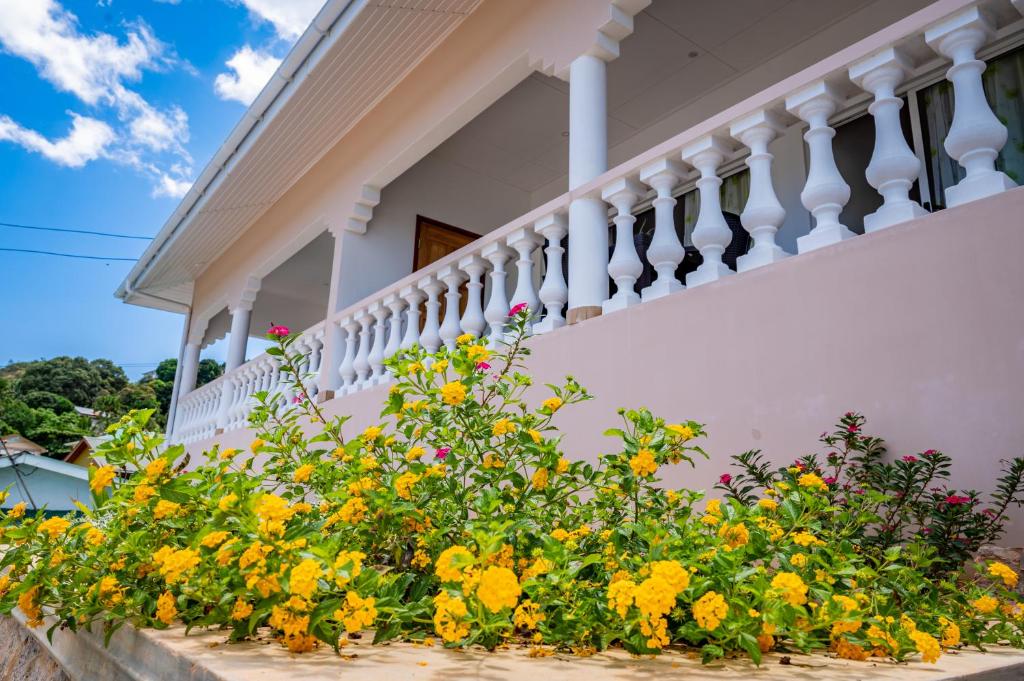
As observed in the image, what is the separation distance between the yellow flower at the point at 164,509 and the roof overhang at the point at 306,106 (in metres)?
4.28

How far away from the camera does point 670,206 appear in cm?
327

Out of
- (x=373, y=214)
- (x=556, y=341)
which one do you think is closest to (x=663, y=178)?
(x=556, y=341)

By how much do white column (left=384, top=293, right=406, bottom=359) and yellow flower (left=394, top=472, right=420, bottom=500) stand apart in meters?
3.44

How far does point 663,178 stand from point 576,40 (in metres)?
1.37

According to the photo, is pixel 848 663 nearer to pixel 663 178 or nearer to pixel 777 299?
pixel 777 299

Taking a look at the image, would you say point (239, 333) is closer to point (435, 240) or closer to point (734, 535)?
point (435, 240)

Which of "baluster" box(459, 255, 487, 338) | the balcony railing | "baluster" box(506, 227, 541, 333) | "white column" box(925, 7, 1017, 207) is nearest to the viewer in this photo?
"white column" box(925, 7, 1017, 207)

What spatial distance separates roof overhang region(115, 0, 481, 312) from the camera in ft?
16.5

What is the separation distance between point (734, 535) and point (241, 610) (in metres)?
1.05

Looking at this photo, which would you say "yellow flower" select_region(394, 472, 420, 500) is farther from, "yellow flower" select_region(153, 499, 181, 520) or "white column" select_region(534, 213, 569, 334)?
"white column" select_region(534, 213, 569, 334)

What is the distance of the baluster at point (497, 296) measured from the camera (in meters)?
4.15

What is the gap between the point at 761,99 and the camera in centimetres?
283

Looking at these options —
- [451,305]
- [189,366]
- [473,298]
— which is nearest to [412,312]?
[451,305]

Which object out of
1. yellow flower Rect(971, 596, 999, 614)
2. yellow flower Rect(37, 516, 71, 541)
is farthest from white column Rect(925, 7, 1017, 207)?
yellow flower Rect(37, 516, 71, 541)
